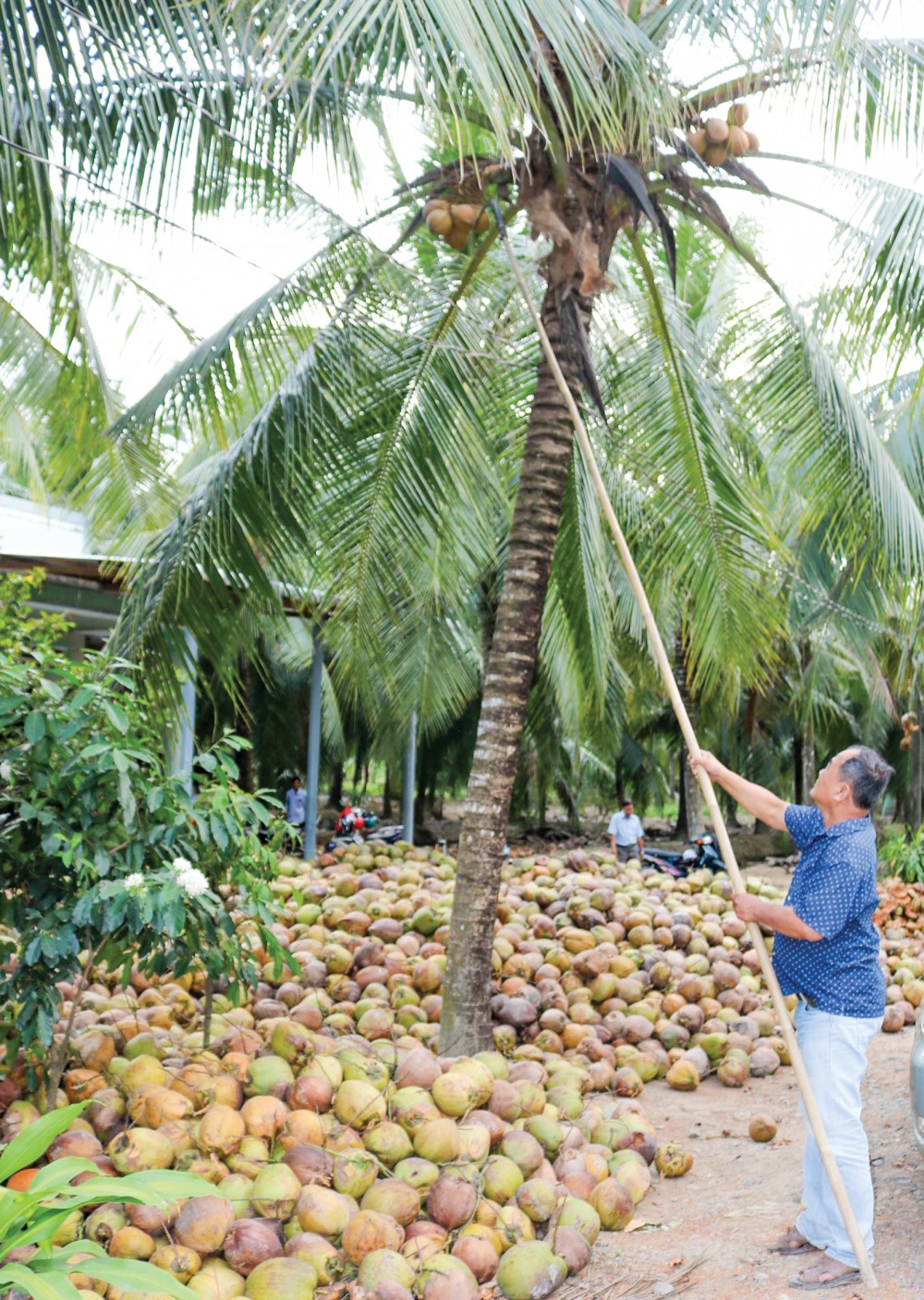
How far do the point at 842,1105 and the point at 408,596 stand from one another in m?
6.39

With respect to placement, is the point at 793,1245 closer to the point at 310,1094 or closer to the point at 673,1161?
the point at 673,1161

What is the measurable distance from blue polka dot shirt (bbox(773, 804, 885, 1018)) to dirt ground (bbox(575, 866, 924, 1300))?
797 millimetres

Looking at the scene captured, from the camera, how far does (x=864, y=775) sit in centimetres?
333

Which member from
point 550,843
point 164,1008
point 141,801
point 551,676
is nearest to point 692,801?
point 550,843

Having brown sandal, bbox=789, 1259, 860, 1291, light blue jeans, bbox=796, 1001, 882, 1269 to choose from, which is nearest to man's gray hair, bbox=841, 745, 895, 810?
light blue jeans, bbox=796, 1001, 882, 1269

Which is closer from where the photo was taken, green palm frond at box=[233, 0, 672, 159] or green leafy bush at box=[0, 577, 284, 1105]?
green palm frond at box=[233, 0, 672, 159]

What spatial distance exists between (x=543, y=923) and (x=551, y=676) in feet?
16.8

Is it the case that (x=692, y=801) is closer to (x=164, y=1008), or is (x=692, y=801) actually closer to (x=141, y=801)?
(x=164, y=1008)

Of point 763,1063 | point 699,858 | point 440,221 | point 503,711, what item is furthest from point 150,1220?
point 699,858

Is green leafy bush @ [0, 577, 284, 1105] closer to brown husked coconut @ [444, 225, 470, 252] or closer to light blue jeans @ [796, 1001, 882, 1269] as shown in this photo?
light blue jeans @ [796, 1001, 882, 1269]

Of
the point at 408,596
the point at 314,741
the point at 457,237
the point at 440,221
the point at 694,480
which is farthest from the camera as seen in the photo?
the point at 314,741

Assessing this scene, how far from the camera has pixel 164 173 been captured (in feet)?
16.1

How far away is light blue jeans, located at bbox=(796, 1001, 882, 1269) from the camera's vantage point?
3.24m

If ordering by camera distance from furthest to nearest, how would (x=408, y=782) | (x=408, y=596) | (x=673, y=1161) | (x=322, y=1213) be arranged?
(x=408, y=782)
(x=408, y=596)
(x=673, y=1161)
(x=322, y=1213)
